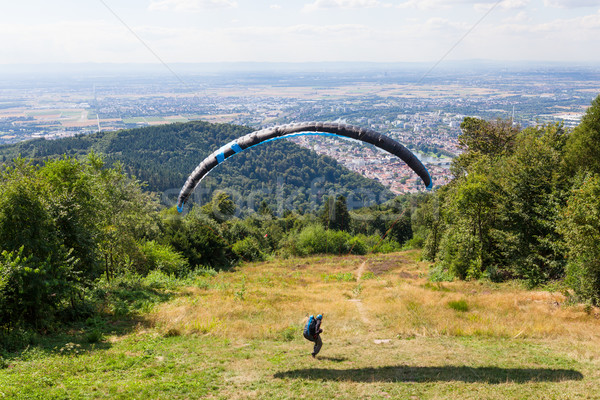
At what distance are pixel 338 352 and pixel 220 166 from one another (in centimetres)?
10255

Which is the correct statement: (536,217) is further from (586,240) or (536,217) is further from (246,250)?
(246,250)

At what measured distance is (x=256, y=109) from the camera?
6181 inches

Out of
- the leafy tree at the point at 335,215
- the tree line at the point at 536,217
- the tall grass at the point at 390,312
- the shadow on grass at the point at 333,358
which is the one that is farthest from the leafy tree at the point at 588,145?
the leafy tree at the point at 335,215

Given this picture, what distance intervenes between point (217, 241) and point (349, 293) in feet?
62.9

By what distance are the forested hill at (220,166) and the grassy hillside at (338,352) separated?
7435 cm

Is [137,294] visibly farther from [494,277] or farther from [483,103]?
[483,103]

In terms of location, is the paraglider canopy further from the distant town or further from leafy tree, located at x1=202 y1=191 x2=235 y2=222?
the distant town

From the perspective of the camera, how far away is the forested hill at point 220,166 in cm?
9675

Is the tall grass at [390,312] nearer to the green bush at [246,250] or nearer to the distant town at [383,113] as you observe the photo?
the green bush at [246,250]

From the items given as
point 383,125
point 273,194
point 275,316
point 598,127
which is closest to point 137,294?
point 275,316

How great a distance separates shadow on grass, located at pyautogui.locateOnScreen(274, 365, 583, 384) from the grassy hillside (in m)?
0.03

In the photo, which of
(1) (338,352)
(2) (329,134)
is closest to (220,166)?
(2) (329,134)

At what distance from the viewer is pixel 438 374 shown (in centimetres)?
966

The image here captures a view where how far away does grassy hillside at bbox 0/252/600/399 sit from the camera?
8.61m
